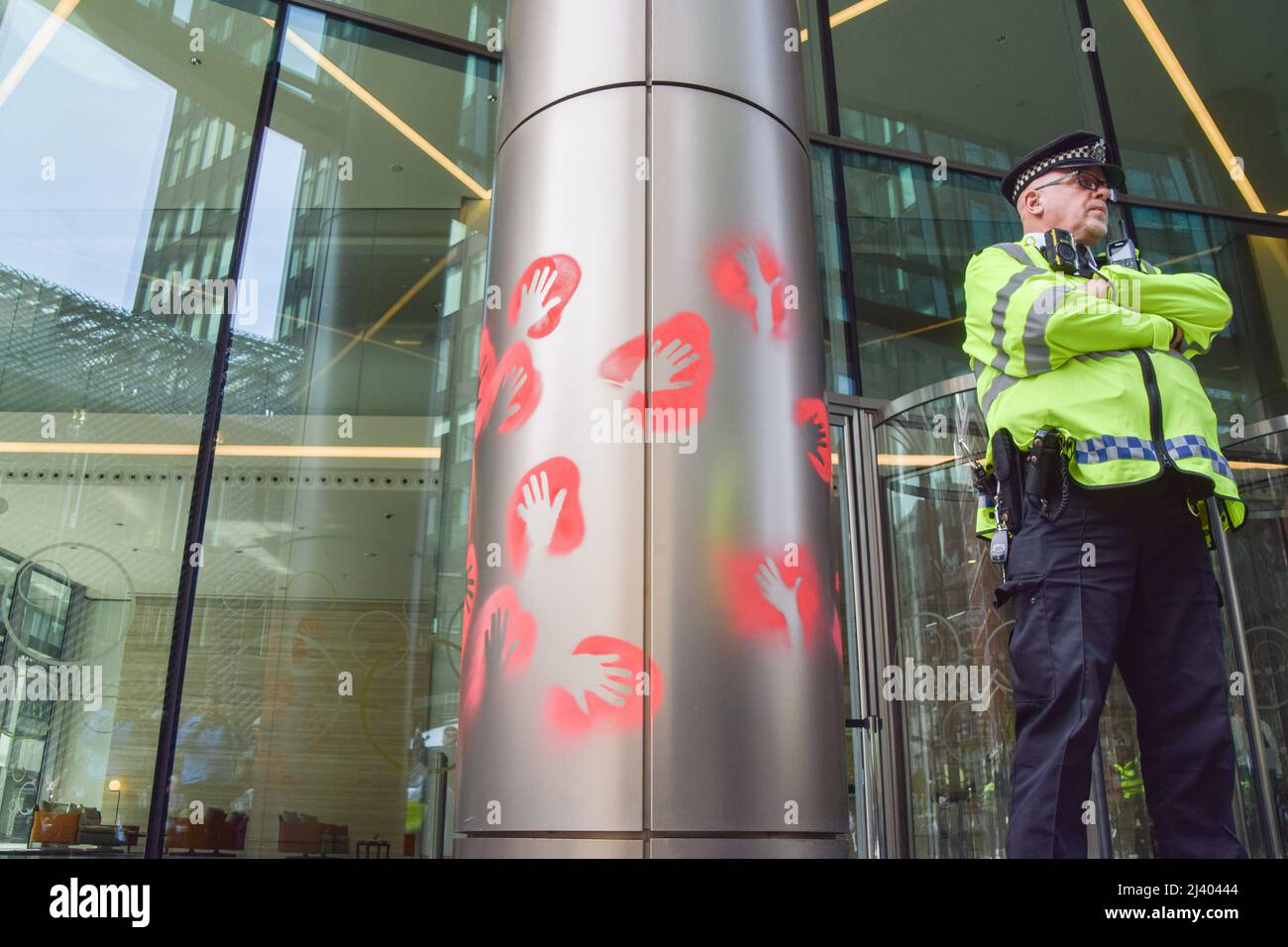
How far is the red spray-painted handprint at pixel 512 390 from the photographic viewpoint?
249 cm

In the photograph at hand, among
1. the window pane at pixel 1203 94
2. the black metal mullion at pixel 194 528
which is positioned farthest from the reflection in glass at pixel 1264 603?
the black metal mullion at pixel 194 528

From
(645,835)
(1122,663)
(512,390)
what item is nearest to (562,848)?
(645,835)

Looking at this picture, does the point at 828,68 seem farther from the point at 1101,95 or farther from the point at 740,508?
the point at 740,508

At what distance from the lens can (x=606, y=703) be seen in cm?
220

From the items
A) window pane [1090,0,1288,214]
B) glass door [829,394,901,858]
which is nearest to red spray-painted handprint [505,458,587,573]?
glass door [829,394,901,858]

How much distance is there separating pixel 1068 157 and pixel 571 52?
4.20 ft

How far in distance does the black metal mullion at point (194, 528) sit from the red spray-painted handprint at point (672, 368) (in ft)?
7.71

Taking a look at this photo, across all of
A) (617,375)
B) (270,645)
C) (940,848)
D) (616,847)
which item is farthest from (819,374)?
(270,645)

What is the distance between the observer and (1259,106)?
6.71 meters

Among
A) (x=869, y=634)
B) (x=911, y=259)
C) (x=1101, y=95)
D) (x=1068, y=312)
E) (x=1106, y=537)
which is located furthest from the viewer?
(x=1101, y=95)

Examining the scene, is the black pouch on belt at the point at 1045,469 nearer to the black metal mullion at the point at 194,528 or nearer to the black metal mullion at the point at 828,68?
the black metal mullion at the point at 194,528

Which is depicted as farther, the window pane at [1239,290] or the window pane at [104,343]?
the window pane at [1239,290]

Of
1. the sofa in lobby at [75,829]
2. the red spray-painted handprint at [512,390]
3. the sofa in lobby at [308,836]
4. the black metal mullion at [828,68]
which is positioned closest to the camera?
the red spray-painted handprint at [512,390]
